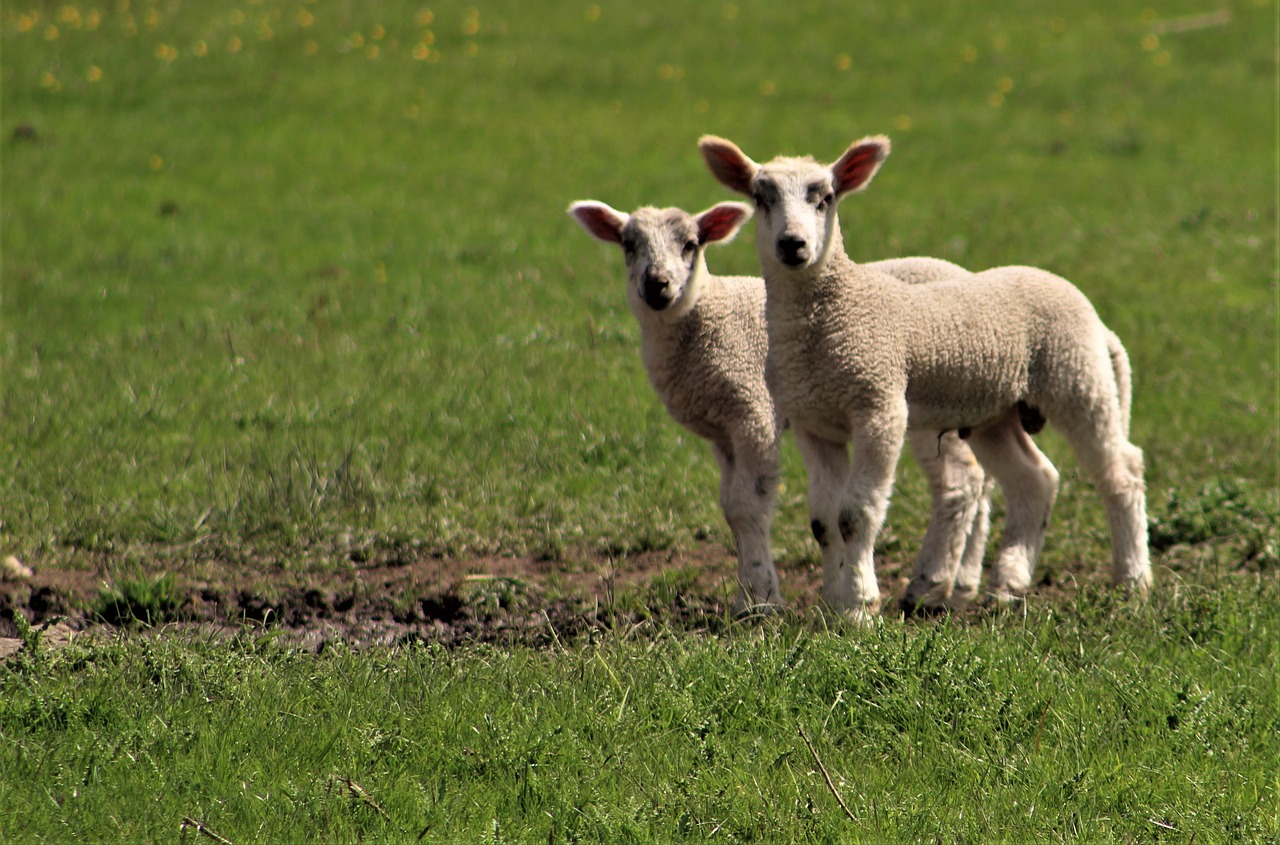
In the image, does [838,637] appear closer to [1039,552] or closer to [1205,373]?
[1039,552]

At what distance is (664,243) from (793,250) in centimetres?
89

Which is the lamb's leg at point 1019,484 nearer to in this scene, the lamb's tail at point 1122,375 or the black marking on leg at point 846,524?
the lamb's tail at point 1122,375

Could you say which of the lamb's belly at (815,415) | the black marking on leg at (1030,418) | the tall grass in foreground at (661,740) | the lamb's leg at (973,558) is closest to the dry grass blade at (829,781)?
the tall grass in foreground at (661,740)

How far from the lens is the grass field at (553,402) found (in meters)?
4.44

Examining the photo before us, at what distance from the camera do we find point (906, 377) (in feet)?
19.3

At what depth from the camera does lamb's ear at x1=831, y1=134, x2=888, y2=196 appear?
5719 mm

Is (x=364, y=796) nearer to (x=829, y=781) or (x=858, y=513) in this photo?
(x=829, y=781)

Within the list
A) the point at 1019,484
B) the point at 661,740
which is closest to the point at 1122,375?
the point at 1019,484

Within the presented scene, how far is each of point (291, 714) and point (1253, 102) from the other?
15886 millimetres

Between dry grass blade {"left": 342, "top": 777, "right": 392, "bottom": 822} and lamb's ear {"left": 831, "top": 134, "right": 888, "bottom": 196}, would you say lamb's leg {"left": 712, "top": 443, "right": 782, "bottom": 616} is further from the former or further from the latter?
dry grass blade {"left": 342, "top": 777, "right": 392, "bottom": 822}

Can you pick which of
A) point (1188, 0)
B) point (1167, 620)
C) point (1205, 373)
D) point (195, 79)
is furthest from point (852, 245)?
point (1188, 0)

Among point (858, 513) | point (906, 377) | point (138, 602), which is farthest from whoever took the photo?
point (138, 602)

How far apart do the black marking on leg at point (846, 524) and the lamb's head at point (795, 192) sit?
3.15 feet

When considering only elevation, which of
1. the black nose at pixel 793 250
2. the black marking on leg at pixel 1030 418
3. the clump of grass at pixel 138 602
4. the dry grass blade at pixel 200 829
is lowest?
the clump of grass at pixel 138 602
